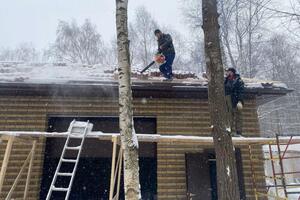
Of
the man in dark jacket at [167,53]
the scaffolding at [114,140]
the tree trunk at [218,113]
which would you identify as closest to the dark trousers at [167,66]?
the man in dark jacket at [167,53]

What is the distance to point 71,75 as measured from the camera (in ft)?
28.0

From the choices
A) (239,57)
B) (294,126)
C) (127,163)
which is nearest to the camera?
(127,163)

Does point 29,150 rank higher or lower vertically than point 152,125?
lower

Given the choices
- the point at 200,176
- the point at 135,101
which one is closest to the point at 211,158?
the point at 200,176

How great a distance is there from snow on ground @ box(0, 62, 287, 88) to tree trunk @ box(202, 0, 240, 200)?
2554 mm

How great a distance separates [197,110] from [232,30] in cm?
1618

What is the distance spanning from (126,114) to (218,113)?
1.64 meters

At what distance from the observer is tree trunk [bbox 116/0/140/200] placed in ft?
15.0

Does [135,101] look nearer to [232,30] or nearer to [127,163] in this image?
[127,163]

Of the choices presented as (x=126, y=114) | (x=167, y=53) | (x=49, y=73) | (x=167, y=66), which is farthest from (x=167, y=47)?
(x=126, y=114)

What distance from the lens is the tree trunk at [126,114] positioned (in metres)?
4.59

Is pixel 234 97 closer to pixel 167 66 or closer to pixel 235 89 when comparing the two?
pixel 235 89

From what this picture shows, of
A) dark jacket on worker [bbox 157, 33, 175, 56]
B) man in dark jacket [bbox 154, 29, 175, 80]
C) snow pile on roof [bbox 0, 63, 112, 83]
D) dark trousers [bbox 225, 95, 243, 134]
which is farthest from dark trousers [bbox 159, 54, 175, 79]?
dark trousers [bbox 225, 95, 243, 134]

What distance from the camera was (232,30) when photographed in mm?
23078
